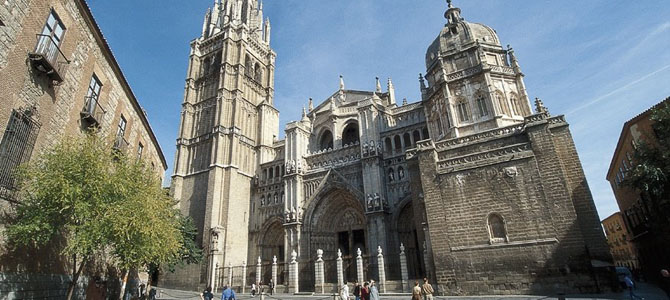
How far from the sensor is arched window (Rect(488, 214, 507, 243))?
45.9ft

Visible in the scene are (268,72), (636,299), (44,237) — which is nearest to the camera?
(44,237)

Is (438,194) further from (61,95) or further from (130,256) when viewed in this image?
(61,95)

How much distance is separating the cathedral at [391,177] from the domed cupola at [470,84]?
9 cm

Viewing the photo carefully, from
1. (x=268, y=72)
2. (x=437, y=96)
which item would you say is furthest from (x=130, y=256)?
(x=268, y=72)

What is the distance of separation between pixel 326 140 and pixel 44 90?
74.7 ft

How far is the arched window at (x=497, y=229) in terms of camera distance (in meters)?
14.0

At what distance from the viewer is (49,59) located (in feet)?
34.8

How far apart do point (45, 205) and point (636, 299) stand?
17.2 meters

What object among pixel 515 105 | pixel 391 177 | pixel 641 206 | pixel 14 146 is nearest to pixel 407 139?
pixel 391 177

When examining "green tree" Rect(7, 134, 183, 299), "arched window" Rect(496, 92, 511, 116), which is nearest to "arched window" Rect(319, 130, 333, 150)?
"arched window" Rect(496, 92, 511, 116)

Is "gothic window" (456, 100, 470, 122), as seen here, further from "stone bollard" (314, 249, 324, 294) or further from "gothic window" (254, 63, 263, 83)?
"gothic window" (254, 63, 263, 83)

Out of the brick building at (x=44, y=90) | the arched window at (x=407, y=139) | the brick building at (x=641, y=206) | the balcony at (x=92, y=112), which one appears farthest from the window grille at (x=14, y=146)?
the brick building at (x=641, y=206)

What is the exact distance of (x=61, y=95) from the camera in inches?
453

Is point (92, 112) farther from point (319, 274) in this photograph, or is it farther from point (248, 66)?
point (248, 66)
